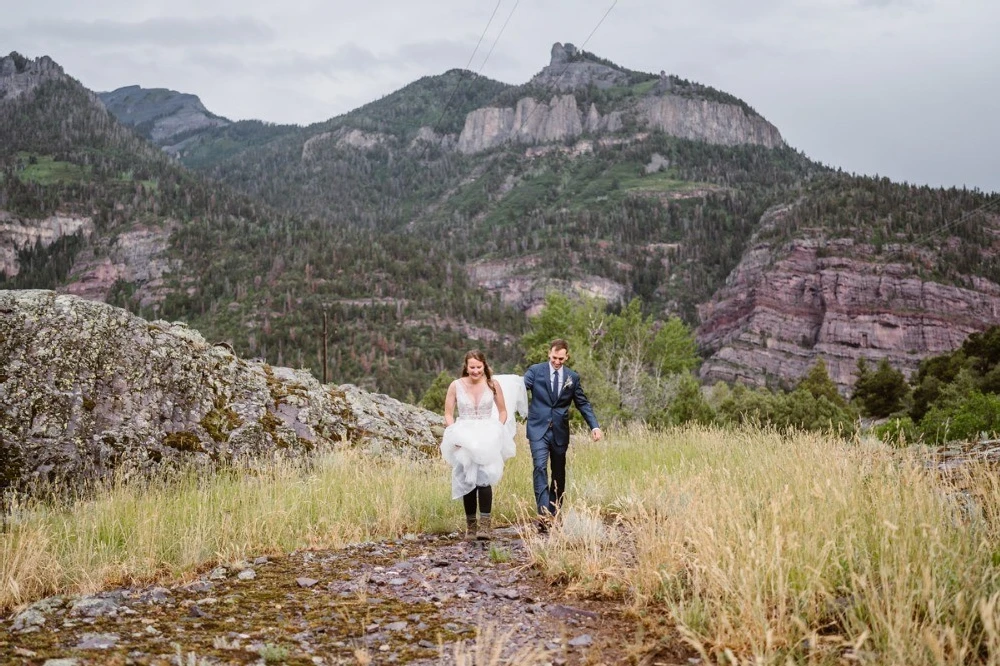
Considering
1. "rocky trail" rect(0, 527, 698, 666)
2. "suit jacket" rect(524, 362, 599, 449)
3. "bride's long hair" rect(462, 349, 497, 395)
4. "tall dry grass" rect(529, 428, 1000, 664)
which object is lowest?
"rocky trail" rect(0, 527, 698, 666)

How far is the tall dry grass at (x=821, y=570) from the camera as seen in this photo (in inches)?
123

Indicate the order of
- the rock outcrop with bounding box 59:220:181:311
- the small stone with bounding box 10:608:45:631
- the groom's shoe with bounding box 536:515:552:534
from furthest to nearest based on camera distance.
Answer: the rock outcrop with bounding box 59:220:181:311 → the groom's shoe with bounding box 536:515:552:534 → the small stone with bounding box 10:608:45:631

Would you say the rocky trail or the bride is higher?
the bride

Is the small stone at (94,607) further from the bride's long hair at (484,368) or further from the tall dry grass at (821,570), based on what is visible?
the bride's long hair at (484,368)

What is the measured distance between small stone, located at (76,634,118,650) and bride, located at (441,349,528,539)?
12.7 feet

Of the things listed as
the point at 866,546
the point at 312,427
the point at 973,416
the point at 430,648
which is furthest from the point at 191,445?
the point at 973,416

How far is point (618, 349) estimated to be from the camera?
162ft

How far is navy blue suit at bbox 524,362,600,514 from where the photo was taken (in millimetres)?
7727

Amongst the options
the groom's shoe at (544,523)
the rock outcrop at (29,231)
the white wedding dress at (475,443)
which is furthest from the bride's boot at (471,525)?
the rock outcrop at (29,231)

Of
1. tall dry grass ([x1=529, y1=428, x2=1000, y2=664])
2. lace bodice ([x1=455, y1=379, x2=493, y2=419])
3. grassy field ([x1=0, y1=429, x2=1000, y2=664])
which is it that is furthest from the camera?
lace bodice ([x1=455, y1=379, x2=493, y2=419])

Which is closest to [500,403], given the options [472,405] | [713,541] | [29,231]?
[472,405]

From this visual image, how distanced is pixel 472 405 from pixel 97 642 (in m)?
4.42

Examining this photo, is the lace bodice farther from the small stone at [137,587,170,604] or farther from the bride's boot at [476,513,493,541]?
the small stone at [137,587,170,604]

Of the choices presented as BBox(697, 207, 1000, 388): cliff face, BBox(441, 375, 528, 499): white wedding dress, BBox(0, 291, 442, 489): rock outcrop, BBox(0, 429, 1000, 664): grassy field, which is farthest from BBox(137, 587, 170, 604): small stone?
BBox(697, 207, 1000, 388): cliff face
